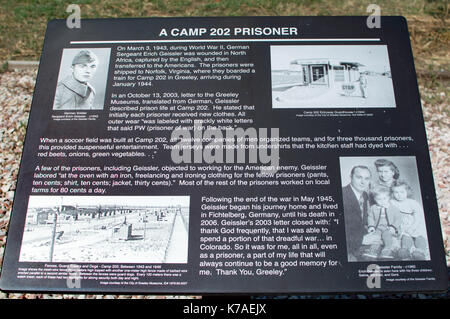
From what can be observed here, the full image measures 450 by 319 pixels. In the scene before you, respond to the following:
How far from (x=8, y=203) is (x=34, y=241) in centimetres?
210

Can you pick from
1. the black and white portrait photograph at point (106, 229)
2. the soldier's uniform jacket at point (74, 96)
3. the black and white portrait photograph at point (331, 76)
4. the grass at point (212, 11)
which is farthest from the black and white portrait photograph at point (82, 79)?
the grass at point (212, 11)

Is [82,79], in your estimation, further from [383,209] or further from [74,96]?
[383,209]

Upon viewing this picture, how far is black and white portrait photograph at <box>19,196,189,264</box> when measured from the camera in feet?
7.71

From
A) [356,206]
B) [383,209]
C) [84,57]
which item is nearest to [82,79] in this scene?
[84,57]

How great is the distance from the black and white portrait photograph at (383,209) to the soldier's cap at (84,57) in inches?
76.7

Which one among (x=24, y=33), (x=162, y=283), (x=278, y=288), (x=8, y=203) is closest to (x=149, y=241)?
(x=162, y=283)

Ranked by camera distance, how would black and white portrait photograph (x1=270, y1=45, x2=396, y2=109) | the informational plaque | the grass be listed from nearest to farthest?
the informational plaque
black and white portrait photograph (x1=270, y1=45, x2=396, y2=109)
the grass

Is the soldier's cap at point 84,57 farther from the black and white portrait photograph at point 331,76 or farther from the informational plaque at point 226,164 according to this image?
the black and white portrait photograph at point 331,76

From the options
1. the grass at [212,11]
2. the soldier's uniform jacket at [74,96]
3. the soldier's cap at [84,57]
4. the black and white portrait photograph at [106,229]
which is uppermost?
the grass at [212,11]

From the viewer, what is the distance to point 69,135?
2.63m

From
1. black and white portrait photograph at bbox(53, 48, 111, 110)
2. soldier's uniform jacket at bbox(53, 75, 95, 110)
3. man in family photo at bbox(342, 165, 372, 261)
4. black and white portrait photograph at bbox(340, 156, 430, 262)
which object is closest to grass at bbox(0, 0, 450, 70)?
black and white portrait photograph at bbox(53, 48, 111, 110)

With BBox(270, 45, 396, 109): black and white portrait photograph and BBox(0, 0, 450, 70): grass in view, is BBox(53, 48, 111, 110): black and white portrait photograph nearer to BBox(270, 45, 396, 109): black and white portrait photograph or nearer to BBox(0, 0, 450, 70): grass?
BBox(270, 45, 396, 109): black and white portrait photograph

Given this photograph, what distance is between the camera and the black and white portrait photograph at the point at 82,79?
8.95 feet

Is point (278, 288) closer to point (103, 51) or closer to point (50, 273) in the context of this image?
point (50, 273)
